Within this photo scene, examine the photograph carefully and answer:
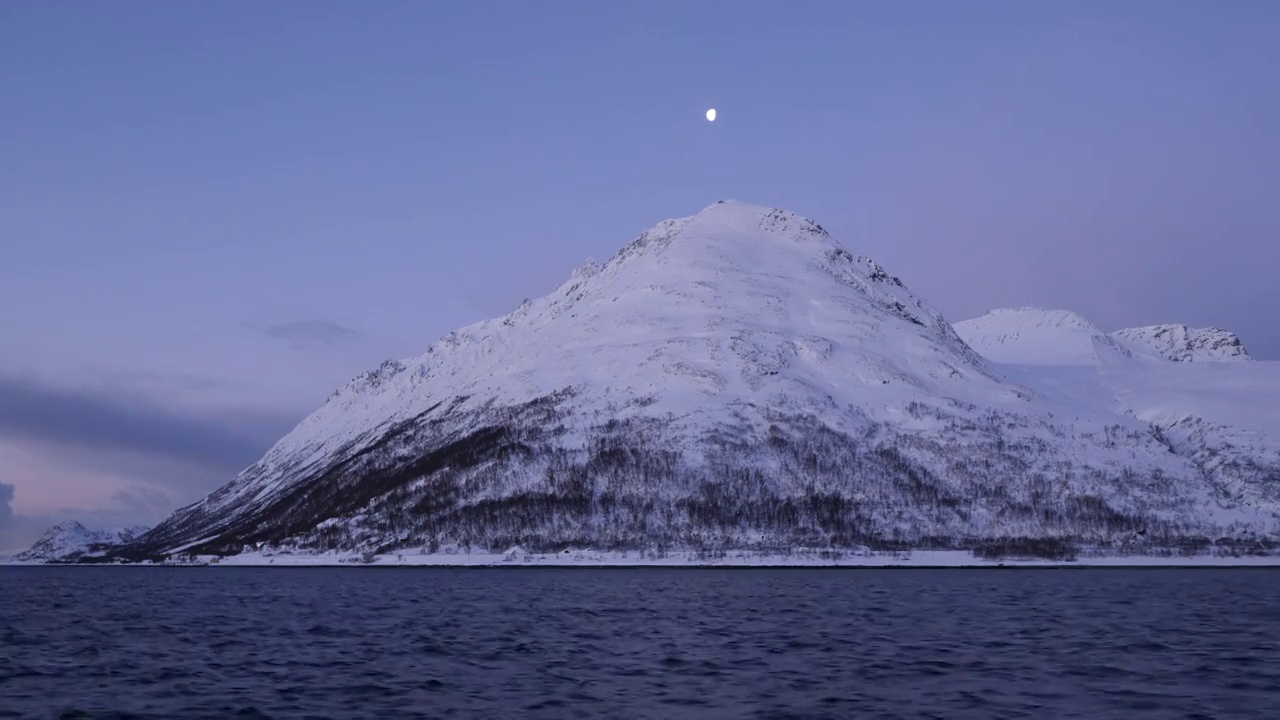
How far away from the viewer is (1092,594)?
4523 inches

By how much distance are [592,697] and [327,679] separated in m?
13.4

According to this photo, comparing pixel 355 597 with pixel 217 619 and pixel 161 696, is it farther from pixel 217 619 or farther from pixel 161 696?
pixel 161 696

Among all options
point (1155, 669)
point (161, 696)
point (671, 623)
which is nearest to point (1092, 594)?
point (671, 623)

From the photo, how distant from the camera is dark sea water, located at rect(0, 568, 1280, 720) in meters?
40.6

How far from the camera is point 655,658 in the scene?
54281 mm

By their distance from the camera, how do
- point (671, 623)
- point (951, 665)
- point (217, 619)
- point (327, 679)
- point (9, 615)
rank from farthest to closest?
point (9, 615)
point (217, 619)
point (671, 623)
point (951, 665)
point (327, 679)

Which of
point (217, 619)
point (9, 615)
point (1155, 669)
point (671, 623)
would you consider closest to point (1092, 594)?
point (671, 623)

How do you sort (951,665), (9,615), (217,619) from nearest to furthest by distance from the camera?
1. (951,665)
2. (217,619)
3. (9,615)

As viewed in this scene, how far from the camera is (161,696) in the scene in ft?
144

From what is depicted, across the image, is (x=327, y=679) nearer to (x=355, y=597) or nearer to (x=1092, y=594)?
(x=355, y=597)

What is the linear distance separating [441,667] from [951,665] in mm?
24321

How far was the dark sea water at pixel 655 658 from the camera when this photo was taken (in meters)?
40.6

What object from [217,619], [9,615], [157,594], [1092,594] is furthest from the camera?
[157,594]

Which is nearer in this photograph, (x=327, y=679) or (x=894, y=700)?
(x=894, y=700)
